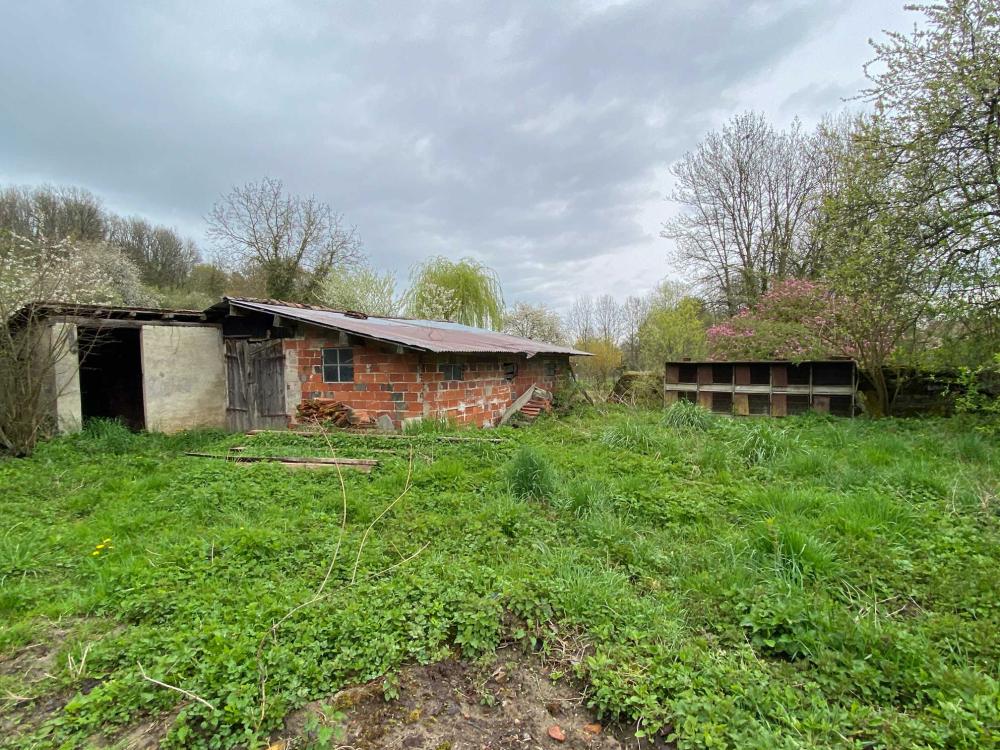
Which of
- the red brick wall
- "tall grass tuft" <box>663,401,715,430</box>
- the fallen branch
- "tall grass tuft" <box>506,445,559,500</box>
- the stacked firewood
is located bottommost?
the fallen branch

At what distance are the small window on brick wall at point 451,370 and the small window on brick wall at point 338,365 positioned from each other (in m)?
1.63

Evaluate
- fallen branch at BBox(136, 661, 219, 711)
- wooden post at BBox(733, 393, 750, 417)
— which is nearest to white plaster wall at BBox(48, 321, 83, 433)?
fallen branch at BBox(136, 661, 219, 711)

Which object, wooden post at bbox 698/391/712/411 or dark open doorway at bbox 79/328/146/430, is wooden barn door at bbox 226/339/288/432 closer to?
dark open doorway at bbox 79/328/146/430

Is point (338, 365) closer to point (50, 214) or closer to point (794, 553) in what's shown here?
point (794, 553)

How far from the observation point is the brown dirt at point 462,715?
1.93 m

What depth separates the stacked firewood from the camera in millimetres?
7945

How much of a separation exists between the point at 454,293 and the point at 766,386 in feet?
40.1

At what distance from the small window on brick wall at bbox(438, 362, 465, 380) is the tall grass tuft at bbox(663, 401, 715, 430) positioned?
3777mm

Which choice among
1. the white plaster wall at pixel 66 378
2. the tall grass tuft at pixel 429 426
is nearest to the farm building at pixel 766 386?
the tall grass tuft at pixel 429 426

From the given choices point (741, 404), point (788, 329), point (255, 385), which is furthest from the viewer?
point (788, 329)

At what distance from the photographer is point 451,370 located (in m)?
8.30

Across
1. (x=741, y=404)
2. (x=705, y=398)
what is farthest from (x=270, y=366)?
(x=741, y=404)

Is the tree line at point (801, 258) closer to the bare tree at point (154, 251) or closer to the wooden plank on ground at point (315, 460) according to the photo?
the bare tree at point (154, 251)

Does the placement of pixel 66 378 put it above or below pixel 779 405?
above
